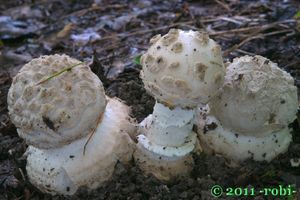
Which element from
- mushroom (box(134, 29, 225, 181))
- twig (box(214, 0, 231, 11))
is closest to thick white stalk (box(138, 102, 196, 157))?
mushroom (box(134, 29, 225, 181))

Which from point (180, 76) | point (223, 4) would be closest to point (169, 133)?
point (180, 76)

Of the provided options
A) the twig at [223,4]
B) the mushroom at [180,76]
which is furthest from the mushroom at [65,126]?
the twig at [223,4]

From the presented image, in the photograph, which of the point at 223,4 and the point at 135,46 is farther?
the point at 223,4

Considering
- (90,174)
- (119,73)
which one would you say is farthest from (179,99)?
(119,73)

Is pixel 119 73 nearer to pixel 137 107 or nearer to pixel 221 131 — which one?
pixel 137 107

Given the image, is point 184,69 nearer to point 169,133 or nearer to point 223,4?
point 169,133

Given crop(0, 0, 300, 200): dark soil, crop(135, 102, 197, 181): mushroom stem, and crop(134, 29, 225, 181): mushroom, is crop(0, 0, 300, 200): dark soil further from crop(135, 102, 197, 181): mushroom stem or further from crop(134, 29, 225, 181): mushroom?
crop(134, 29, 225, 181): mushroom
